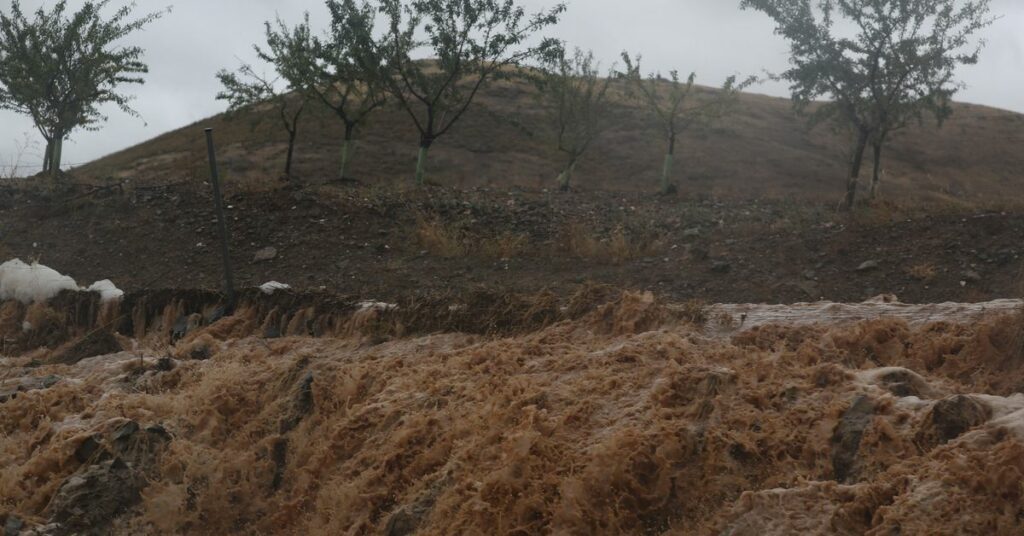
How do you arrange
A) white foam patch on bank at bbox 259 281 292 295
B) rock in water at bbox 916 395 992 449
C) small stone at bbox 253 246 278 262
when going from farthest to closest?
small stone at bbox 253 246 278 262 → white foam patch on bank at bbox 259 281 292 295 → rock in water at bbox 916 395 992 449

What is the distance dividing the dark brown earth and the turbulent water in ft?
5.99

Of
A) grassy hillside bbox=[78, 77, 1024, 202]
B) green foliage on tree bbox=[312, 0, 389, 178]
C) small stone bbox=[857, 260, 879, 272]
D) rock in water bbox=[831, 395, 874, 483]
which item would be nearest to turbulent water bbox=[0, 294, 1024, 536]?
rock in water bbox=[831, 395, 874, 483]

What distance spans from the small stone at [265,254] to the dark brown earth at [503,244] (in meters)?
0.12

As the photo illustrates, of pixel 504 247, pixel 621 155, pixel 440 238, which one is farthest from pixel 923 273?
pixel 621 155

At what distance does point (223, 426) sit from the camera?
28.3 ft

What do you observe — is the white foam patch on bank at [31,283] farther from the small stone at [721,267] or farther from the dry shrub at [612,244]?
the small stone at [721,267]

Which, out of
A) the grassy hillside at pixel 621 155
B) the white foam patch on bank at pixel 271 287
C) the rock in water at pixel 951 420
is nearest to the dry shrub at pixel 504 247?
the white foam patch on bank at pixel 271 287

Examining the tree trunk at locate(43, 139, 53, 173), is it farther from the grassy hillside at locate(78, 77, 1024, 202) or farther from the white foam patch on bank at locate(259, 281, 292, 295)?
the white foam patch on bank at locate(259, 281, 292, 295)

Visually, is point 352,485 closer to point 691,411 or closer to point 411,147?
point 691,411

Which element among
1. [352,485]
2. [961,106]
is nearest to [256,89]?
[352,485]

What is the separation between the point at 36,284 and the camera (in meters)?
12.7

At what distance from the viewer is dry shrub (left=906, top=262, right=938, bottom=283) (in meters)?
9.95

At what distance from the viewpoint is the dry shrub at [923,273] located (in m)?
9.95

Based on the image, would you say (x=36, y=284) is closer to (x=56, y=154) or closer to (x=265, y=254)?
(x=265, y=254)
